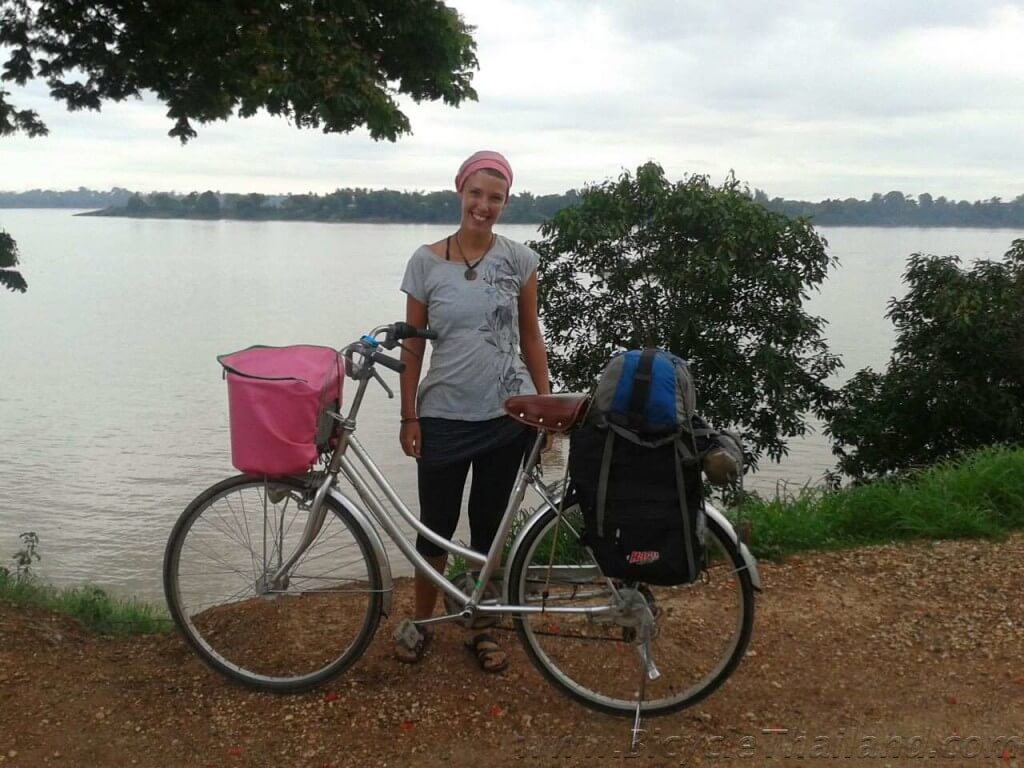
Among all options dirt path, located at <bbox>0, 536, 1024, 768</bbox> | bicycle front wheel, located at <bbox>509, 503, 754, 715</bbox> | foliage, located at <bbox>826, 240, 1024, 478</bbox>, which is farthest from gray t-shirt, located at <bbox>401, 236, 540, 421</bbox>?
foliage, located at <bbox>826, 240, 1024, 478</bbox>

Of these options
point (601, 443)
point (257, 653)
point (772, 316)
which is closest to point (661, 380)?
point (601, 443)

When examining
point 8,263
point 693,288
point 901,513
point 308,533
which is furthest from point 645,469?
point 693,288

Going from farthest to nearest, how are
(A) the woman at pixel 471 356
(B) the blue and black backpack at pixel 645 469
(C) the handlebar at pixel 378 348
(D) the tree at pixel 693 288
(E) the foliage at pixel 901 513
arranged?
(D) the tree at pixel 693 288 < (E) the foliage at pixel 901 513 < (A) the woman at pixel 471 356 < (C) the handlebar at pixel 378 348 < (B) the blue and black backpack at pixel 645 469

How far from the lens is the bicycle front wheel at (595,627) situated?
296cm

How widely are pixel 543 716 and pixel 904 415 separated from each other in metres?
7.52

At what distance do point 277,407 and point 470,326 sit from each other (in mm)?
696

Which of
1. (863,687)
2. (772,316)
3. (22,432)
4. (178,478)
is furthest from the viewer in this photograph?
(22,432)

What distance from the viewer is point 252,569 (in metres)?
3.27

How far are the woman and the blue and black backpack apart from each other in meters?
0.52

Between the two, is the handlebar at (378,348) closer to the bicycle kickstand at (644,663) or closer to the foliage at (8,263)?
the bicycle kickstand at (644,663)

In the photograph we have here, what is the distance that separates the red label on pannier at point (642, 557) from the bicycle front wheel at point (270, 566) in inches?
35.4

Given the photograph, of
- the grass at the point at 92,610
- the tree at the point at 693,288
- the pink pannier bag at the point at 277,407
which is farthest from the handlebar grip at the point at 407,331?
A: the tree at the point at 693,288

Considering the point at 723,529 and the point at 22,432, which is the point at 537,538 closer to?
the point at 723,529

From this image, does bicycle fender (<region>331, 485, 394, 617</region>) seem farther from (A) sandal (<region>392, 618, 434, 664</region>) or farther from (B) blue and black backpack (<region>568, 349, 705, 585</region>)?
(B) blue and black backpack (<region>568, 349, 705, 585</region>)
